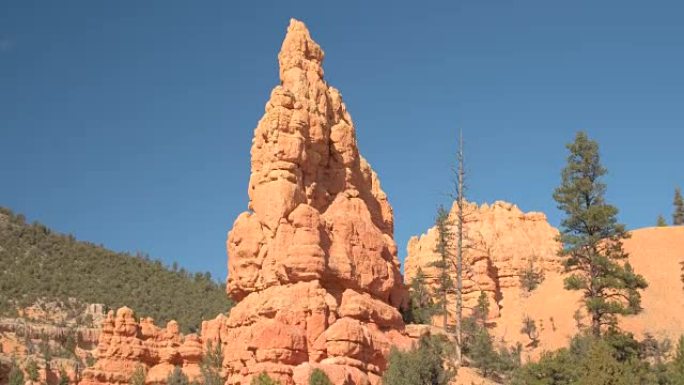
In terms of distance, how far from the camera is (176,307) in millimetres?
85312

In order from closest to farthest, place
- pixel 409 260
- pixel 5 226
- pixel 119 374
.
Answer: pixel 119 374 → pixel 409 260 → pixel 5 226

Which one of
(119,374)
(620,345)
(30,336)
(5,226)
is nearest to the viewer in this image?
(620,345)

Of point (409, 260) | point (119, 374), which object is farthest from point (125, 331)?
point (409, 260)

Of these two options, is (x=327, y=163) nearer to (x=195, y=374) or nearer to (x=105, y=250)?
(x=195, y=374)

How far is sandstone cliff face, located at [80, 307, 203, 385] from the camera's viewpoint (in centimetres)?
4462

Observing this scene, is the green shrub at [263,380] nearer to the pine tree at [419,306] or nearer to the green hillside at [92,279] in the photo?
the pine tree at [419,306]

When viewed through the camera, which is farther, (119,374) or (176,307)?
(176,307)

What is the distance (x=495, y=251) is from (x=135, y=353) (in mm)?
39547

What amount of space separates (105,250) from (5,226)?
36.8ft

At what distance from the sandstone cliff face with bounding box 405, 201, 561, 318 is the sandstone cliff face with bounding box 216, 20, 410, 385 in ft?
76.7

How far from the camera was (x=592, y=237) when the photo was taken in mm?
37156

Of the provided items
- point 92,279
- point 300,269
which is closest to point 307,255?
point 300,269

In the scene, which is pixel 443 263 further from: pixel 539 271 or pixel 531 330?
pixel 539 271

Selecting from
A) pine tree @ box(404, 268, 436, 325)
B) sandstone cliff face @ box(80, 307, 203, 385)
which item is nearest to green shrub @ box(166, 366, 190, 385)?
sandstone cliff face @ box(80, 307, 203, 385)
